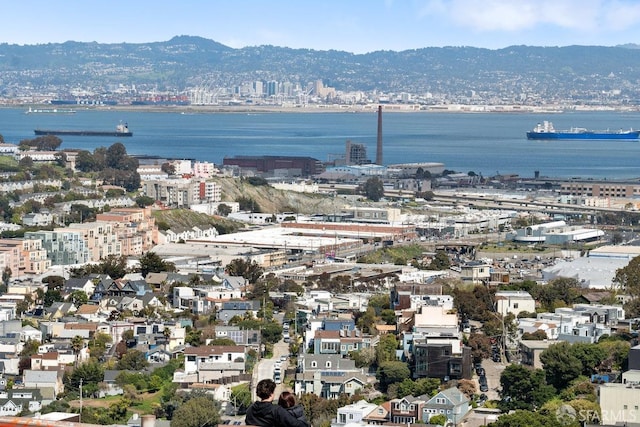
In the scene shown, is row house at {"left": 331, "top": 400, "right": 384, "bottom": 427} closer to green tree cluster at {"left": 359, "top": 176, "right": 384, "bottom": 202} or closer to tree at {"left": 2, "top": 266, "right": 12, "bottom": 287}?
tree at {"left": 2, "top": 266, "right": 12, "bottom": 287}

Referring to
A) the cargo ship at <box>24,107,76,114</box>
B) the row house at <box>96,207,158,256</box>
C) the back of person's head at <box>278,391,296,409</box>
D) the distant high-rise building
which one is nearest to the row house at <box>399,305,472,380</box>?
the back of person's head at <box>278,391,296,409</box>

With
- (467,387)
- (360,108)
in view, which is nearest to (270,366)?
(467,387)

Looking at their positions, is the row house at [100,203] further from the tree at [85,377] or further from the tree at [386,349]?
the tree at [85,377]

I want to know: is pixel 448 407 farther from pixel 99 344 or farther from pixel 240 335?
pixel 99 344

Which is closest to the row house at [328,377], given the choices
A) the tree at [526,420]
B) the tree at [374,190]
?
the tree at [526,420]

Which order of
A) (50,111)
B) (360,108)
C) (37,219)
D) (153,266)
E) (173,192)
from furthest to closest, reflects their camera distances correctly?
(360,108)
(50,111)
(173,192)
(37,219)
(153,266)
